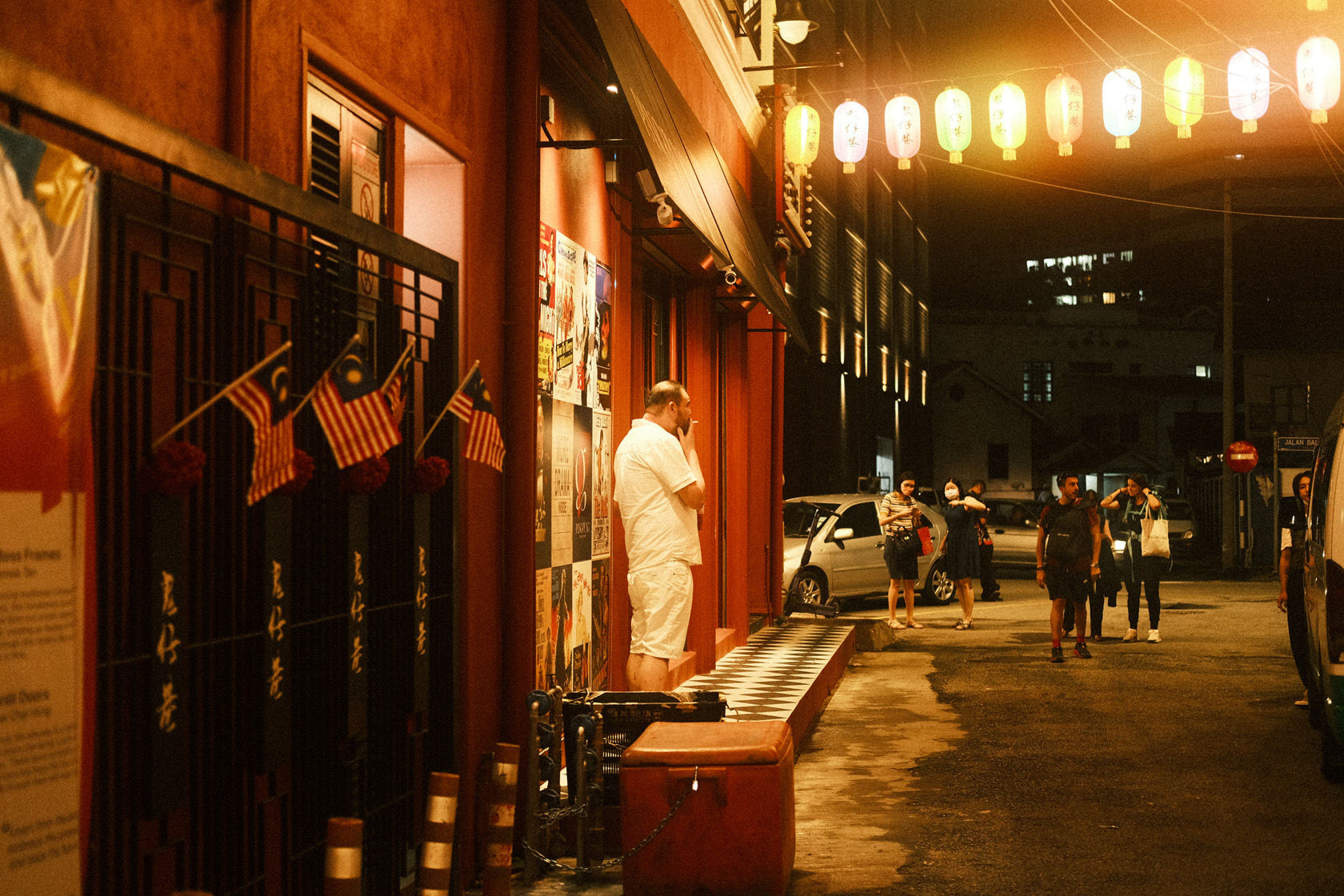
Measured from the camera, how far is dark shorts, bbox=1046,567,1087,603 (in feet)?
45.0

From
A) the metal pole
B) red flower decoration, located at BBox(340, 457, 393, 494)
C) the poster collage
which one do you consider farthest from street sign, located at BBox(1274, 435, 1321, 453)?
red flower decoration, located at BBox(340, 457, 393, 494)

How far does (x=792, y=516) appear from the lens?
64.6ft

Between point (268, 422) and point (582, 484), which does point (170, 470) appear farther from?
point (582, 484)

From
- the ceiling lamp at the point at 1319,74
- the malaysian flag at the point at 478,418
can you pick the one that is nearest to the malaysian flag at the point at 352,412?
the malaysian flag at the point at 478,418

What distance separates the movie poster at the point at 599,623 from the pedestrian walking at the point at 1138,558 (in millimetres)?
8534

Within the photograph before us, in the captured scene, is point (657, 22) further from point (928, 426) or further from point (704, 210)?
point (928, 426)

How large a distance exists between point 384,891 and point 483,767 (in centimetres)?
87

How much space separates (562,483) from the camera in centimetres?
780

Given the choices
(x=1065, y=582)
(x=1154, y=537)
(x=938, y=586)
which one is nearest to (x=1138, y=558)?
(x=1154, y=537)

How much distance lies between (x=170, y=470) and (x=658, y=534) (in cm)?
465

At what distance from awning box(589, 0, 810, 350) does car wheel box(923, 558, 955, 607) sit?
38.0 ft

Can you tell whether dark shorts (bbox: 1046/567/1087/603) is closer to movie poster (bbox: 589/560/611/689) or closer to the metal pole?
movie poster (bbox: 589/560/611/689)

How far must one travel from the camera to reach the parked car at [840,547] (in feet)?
62.4

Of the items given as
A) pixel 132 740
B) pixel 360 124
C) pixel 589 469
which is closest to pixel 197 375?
pixel 132 740
